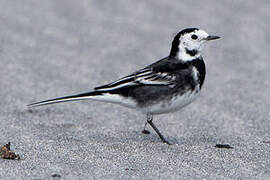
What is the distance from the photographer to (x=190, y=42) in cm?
672

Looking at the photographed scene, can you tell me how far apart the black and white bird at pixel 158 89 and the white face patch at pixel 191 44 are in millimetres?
66

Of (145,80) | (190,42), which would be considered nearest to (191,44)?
(190,42)

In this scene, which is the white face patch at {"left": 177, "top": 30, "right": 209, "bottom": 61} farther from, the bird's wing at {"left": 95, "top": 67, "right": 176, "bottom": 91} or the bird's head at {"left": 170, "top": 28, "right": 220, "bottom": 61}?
the bird's wing at {"left": 95, "top": 67, "right": 176, "bottom": 91}

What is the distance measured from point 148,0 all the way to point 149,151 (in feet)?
20.9

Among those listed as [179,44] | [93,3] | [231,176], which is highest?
[93,3]

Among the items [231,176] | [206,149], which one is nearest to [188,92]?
[206,149]

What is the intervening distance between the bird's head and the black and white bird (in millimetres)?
81

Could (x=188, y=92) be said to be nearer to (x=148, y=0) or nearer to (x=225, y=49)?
(x=225, y=49)

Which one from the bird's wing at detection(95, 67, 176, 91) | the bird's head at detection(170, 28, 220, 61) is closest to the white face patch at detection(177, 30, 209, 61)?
the bird's head at detection(170, 28, 220, 61)

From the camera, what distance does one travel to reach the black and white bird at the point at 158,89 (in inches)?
251

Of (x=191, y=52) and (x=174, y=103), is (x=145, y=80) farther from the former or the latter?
(x=191, y=52)

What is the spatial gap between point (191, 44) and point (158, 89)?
2.41 ft

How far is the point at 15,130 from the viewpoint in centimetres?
657

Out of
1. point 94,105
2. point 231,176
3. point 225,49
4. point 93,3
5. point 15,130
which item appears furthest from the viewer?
point 93,3
